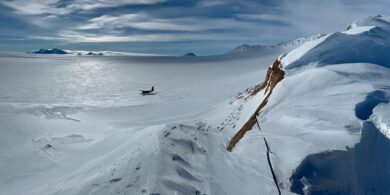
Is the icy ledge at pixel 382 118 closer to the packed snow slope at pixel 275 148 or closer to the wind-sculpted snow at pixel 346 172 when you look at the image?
the packed snow slope at pixel 275 148

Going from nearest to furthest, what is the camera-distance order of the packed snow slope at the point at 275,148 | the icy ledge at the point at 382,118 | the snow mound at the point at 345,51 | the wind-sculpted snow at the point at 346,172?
the wind-sculpted snow at the point at 346,172 → the packed snow slope at the point at 275,148 → the icy ledge at the point at 382,118 → the snow mound at the point at 345,51

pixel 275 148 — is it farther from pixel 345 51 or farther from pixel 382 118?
pixel 345 51

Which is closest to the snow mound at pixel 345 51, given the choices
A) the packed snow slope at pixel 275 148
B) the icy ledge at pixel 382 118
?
the packed snow slope at pixel 275 148

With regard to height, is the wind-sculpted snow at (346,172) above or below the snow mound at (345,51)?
below

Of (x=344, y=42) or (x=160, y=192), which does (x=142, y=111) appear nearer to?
(x=344, y=42)

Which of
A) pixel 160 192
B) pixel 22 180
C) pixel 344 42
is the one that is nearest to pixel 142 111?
pixel 22 180

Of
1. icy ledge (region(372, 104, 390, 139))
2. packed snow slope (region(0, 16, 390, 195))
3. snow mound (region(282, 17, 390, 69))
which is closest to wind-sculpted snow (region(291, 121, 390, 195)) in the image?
packed snow slope (region(0, 16, 390, 195))

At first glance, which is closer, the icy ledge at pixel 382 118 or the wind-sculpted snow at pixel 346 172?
the wind-sculpted snow at pixel 346 172

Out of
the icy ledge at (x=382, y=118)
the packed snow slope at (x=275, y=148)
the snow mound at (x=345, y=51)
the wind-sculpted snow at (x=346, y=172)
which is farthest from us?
the snow mound at (x=345, y=51)

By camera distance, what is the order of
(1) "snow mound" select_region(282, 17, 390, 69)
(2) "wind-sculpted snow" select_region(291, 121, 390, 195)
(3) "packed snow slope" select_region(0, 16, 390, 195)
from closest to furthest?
(2) "wind-sculpted snow" select_region(291, 121, 390, 195), (3) "packed snow slope" select_region(0, 16, 390, 195), (1) "snow mound" select_region(282, 17, 390, 69)

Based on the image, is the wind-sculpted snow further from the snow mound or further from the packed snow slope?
the snow mound
